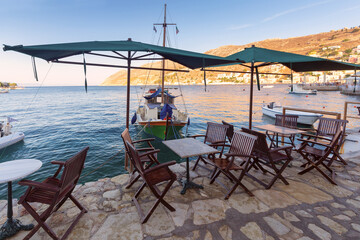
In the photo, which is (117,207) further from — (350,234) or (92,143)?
(92,143)

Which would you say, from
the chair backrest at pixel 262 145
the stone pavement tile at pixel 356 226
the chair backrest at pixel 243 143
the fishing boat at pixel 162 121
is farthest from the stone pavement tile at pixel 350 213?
the fishing boat at pixel 162 121

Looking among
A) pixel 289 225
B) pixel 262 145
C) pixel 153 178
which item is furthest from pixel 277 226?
pixel 153 178

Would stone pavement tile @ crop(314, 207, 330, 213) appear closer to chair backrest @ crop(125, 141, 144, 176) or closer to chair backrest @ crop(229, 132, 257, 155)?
chair backrest @ crop(229, 132, 257, 155)

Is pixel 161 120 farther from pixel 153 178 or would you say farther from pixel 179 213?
pixel 179 213

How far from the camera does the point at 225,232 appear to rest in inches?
90.0

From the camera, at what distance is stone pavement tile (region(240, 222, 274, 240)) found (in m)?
2.20

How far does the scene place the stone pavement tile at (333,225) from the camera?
7.56 ft

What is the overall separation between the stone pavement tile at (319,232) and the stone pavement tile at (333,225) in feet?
0.55

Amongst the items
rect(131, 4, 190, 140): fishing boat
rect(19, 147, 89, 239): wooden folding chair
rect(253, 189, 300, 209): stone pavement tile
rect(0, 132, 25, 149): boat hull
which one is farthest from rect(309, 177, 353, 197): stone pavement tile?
rect(0, 132, 25, 149): boat hull

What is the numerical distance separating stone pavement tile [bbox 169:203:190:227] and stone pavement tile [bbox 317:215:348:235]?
195 cm

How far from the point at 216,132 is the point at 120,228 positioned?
9.58 feet

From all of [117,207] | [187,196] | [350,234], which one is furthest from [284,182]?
[117,207]

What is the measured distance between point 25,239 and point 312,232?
3.56 m

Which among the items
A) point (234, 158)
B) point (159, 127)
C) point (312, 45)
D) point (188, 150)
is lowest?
point (159, 127)
